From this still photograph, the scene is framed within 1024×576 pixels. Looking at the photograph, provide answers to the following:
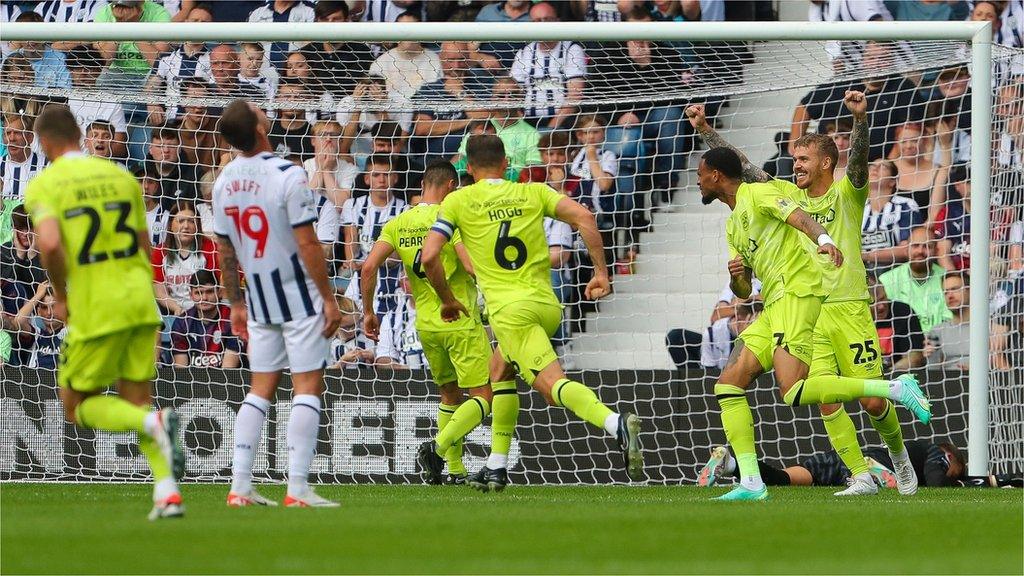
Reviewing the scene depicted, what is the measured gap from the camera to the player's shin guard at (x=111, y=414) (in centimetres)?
671

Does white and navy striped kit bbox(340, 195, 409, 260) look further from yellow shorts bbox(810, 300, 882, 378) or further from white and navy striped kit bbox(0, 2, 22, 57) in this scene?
white and navy striped kit bbox(0, 2, 22, 57)

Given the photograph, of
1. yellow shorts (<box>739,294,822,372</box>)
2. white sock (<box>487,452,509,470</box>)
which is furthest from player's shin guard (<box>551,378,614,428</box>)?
yellow shorts (<box>739,294,822,372</box>)

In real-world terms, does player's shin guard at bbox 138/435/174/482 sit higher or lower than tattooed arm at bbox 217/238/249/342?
lower

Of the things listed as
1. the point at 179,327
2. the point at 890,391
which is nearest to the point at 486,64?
the point at 179,327

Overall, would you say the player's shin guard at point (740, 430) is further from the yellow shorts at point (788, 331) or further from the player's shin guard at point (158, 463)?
the player's shin guard at point (158, 463)

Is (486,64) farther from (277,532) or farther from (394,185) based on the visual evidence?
(277,532)

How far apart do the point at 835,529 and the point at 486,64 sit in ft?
22.3

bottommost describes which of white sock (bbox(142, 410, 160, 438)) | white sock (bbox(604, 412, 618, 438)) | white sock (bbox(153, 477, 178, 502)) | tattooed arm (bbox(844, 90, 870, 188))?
white sock (bbox(604, 412, 618, 438))

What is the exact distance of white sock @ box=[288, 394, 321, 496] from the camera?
7422 millimetres

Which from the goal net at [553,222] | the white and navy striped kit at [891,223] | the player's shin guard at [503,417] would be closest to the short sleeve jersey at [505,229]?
the player's shin guard at [503,417]

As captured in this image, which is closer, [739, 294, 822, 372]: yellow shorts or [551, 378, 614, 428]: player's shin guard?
[551, 378, 614, 428]: player's shin guard

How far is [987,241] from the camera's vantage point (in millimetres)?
10414

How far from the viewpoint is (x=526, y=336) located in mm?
8836

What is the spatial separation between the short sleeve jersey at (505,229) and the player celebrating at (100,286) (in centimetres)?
238
